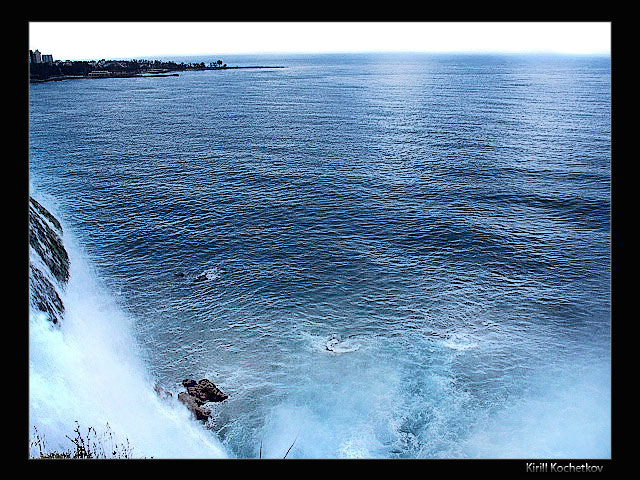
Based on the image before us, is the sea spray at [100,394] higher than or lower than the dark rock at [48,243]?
lower

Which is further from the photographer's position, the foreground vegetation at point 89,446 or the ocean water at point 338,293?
the ocean water at point 338,293

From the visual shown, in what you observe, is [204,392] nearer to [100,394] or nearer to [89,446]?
[100,394]

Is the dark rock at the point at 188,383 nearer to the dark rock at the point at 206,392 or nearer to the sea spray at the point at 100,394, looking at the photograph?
the dark rock at the point at 206,392

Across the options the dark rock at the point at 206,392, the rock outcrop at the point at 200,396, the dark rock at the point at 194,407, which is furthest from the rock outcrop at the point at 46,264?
the dark rock at the point at 206,392

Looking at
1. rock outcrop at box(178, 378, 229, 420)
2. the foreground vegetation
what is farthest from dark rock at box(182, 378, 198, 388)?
the foreground vegetation

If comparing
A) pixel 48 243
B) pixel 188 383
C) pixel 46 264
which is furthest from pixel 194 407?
pixel 48 243
